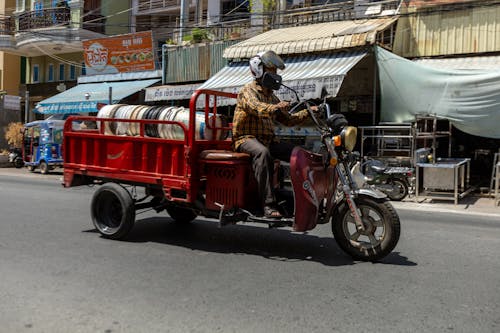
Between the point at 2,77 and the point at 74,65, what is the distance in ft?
23.9

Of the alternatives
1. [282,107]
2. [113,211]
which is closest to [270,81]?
[282,107]

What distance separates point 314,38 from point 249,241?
10.4 m

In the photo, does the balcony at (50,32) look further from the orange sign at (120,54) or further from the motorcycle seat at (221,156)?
the motorcycle seat at (221,156)

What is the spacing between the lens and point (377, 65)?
1391cm

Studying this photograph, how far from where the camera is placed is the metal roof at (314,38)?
14094mm

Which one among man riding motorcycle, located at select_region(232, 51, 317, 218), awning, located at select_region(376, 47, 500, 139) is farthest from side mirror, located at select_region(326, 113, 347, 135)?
awning, located at select_region(376, 47, 500, 139)

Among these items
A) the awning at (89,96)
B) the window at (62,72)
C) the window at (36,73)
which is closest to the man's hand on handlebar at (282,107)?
the awning at (89,96)

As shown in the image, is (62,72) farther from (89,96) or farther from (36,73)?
(89,96)

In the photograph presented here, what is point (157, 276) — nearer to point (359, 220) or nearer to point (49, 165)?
point (359, 220)

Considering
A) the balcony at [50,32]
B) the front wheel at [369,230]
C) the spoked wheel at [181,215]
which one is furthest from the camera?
the balcony at [50,32]

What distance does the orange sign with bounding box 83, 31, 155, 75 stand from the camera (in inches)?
866

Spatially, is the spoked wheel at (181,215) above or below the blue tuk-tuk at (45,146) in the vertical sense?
below

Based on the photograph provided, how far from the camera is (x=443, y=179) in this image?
11.7 metres

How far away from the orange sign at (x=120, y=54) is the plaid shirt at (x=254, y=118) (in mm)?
17371
